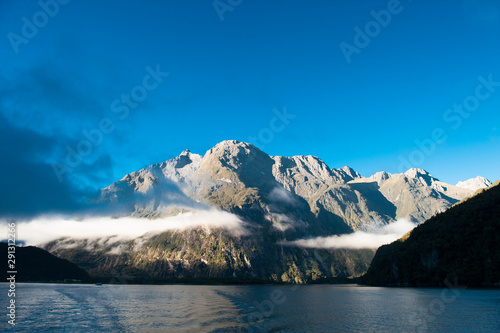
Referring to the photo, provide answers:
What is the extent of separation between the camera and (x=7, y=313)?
317 ft

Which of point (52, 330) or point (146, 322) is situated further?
point (146, 322)

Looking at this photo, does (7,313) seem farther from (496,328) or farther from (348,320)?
(496,328)

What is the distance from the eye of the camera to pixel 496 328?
7644cm

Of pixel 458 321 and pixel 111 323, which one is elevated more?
pixel 111 323

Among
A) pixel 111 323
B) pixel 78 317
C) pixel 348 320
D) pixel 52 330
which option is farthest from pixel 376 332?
pixel 78 317

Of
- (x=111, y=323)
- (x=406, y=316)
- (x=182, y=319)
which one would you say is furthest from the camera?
(x=406, y=316)

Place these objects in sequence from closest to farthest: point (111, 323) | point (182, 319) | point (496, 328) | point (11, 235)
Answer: point (11, 235) → point (496, 328) → point (111, 323) → point (182, 319)

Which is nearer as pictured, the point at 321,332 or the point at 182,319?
the point at 321,332

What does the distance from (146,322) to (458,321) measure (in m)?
91.0

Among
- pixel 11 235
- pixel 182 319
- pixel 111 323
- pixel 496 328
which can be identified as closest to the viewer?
pixel 11 235

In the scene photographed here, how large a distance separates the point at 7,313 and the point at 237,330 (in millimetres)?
77909

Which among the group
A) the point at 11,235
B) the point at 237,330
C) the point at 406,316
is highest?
the point at 11,235

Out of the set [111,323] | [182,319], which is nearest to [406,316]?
[182,319]

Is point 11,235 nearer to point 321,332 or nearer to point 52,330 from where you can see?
point 52,330
